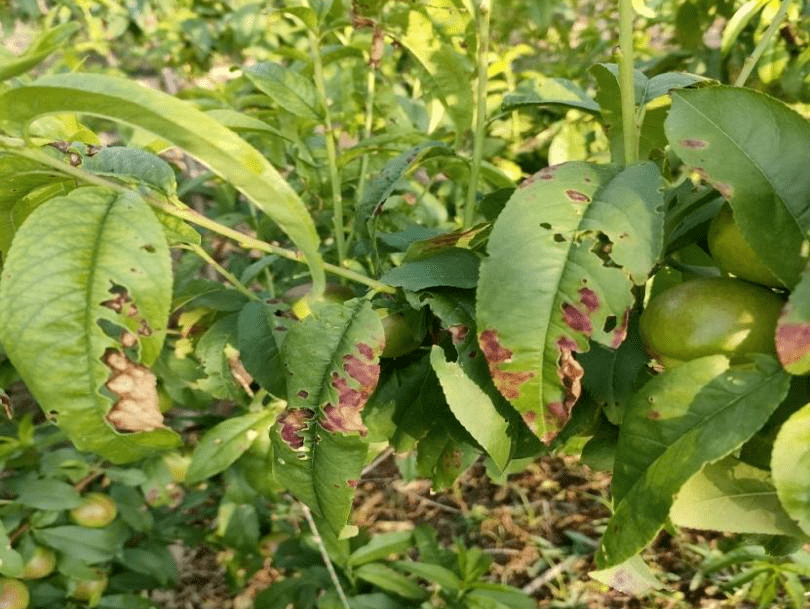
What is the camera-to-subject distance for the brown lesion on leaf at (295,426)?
0.79 meters

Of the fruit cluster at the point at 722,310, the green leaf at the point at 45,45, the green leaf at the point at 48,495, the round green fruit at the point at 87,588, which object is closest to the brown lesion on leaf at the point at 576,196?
the fruit cluster at the point at 722,310

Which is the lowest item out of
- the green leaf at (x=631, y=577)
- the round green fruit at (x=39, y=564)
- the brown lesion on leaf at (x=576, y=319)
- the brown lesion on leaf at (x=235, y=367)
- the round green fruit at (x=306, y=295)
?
the round green fruit at (x=39, y=564)

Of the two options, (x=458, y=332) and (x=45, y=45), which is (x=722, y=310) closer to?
(x=458, y=332)

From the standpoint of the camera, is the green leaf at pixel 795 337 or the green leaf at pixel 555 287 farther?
the green leaf at pixel 555 287

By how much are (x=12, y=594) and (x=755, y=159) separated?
1.61 m

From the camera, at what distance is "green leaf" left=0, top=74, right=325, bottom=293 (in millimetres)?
542

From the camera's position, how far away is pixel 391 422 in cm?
92

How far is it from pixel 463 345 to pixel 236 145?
305 millimetres

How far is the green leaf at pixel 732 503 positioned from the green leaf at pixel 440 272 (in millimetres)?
282

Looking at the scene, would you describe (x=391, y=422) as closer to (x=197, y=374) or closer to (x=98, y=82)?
(x=98, y=82)

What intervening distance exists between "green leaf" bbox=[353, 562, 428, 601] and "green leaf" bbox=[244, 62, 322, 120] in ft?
3.85

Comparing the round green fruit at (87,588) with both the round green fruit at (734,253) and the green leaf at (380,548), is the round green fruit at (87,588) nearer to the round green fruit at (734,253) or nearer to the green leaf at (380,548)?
the green leaf at (380,548)

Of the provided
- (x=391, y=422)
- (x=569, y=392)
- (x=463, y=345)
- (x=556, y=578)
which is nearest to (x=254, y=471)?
(x=391, y=422)

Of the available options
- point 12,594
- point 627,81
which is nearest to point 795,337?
point 627,81
